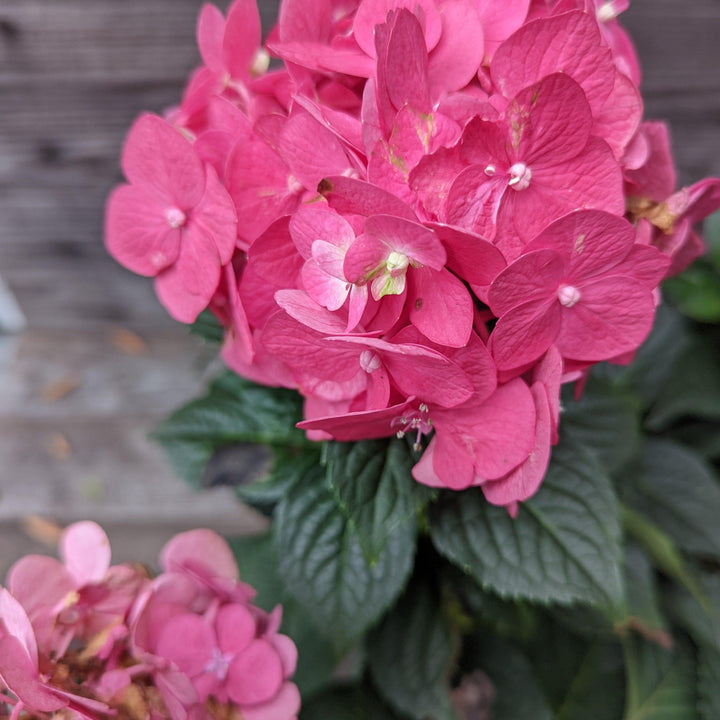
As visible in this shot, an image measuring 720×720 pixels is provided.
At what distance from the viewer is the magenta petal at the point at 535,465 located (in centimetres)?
40

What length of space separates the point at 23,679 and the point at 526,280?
356 millimetres

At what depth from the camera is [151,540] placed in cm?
117

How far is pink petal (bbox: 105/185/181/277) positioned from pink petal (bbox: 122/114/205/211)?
0.04 feet

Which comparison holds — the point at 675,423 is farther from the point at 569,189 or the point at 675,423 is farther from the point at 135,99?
the point at 135,99

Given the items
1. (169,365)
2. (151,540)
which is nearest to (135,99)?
(169,365)

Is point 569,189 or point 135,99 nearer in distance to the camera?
point 569,189

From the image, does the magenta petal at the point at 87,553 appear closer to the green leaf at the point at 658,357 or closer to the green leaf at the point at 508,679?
the green leaf at the point at 508,679

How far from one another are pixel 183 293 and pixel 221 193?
0.09 m

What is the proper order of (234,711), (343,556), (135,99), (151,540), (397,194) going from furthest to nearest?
(151,540)
(135,99)
(343,556)
(234,711)
(397,194)

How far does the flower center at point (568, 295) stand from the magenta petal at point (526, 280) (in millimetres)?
12

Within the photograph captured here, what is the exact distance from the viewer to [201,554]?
498 millimetres

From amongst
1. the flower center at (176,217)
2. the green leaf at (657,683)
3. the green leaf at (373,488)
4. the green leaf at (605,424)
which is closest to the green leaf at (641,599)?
the green leaf at (657,683)

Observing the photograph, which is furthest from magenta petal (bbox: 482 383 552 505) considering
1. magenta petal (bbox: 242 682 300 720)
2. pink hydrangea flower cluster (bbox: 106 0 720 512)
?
magenta petal (bbox: 242 682 300 720)

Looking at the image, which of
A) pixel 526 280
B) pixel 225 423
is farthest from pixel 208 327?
pixel 526 280
